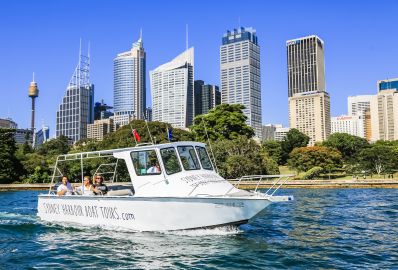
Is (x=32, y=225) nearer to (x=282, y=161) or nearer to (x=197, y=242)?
(x=197, y=242)

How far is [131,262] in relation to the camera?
35.6 ft

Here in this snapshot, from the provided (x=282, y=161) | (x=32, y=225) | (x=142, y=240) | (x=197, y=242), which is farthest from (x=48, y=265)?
(x=282, y=161)

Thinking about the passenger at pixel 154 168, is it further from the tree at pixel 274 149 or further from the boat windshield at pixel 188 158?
the tree at pixel 274 149

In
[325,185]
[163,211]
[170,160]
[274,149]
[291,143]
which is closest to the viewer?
[163,211]

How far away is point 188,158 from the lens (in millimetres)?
15836

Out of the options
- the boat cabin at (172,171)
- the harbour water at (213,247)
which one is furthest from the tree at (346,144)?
the boat cabin at (172,171)

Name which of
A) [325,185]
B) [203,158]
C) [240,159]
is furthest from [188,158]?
[240,159]

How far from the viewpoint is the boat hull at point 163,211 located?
535 inches

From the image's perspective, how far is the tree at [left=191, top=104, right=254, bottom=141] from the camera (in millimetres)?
75188

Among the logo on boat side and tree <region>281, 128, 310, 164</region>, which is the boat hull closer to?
the logo on boat side

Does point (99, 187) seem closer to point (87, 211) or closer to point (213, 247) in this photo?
point (87, 211)

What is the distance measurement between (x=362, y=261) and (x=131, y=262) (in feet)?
19.3

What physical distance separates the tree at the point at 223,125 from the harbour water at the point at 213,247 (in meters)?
57.6

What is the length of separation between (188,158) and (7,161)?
6120 centimetres
